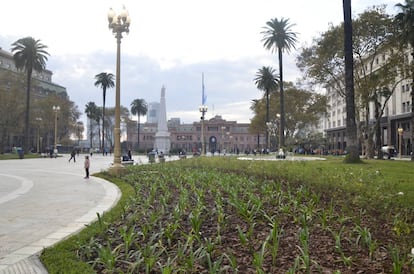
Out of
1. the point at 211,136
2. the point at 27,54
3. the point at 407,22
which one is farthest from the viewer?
the point at 211,136

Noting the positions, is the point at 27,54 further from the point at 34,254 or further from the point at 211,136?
the point at 211,136

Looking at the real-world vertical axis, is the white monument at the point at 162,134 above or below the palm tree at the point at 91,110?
below

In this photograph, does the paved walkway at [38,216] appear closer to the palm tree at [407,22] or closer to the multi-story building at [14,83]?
the palm tree at [407,22]

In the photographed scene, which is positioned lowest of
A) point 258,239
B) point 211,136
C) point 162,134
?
point 258,239

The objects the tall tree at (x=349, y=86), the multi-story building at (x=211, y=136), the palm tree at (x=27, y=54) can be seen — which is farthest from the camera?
the multi-story building at (x=211, y=136)

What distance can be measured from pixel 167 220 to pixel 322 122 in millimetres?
101539

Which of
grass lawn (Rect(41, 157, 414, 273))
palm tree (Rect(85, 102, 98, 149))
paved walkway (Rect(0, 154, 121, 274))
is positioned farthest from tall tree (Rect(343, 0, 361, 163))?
palm tree (Rect(85, 102, 98, 149))

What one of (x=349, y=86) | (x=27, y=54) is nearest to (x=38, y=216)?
(x=349, y=86)

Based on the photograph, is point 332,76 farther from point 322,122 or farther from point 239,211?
point 322,122

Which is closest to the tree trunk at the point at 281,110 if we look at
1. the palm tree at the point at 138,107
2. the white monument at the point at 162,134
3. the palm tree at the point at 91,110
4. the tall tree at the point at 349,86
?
the tall tree at the point at 349,86

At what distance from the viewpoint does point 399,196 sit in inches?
324

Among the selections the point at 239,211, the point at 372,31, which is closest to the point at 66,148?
the point at 372,31

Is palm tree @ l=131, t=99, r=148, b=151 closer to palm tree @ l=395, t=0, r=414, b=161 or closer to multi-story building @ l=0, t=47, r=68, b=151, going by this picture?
multi-story building @ l=0, t=47, r=68, b=151

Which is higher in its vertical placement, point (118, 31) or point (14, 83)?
point (14, 83)
